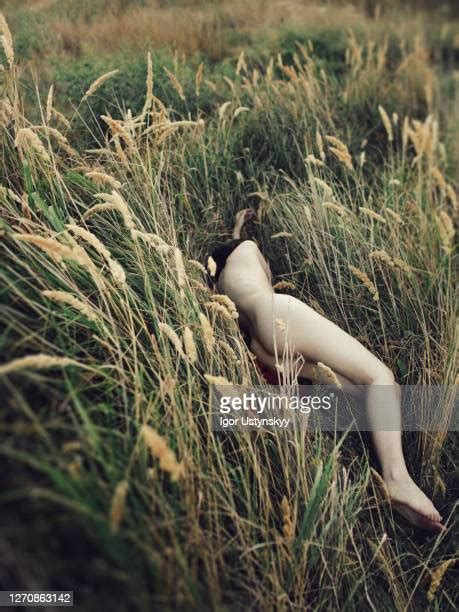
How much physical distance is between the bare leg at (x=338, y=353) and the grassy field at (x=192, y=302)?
0.06 meters

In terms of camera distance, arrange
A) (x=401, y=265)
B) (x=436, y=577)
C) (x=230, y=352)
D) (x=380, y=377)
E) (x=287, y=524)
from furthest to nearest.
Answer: (x=401, y=265), (x=380, y=377), (x=230, y=352), (x=436, y=577), (x=287, y=524)

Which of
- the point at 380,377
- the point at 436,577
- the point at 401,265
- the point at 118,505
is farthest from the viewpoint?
the point at 401,265

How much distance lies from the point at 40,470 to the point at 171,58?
6.00ft

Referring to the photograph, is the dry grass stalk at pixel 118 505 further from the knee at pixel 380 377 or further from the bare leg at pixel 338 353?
the knee at pixel 380 377

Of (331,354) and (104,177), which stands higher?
(104,177)

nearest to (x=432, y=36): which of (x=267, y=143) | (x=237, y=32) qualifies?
(x=237, y=32)

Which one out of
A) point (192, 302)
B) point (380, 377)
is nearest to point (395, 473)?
point (380, 377)

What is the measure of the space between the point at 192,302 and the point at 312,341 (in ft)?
1.06

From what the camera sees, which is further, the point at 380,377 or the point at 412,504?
the point at 380,377

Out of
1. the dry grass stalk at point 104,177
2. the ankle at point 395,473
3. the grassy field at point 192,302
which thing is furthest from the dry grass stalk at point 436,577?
the dry grass stalk at point 104,177

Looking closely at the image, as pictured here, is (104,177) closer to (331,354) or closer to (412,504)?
→ (331,354)

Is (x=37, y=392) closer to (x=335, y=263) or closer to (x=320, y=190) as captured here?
(x=335, y=263)

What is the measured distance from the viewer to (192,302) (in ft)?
4.34

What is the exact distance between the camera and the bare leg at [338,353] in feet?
4.44
